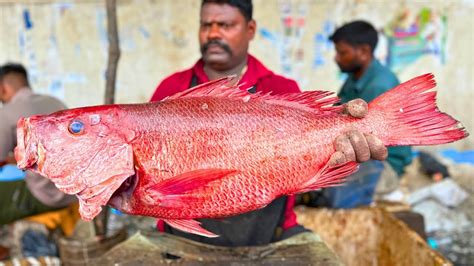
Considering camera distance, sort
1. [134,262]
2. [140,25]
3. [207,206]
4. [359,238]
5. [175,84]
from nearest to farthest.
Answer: [207,206] → [134,262] → [175,84] → [359,238] → [140,25]

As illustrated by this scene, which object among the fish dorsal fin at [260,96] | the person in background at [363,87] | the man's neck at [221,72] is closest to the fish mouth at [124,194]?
the fish dorsal fin at [260,96]

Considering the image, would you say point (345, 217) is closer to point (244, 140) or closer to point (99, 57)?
point (244, 140)

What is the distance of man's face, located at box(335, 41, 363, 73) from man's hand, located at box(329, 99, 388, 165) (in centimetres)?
321

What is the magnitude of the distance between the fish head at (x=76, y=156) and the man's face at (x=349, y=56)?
3.60 m

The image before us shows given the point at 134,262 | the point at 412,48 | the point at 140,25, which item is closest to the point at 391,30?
the point at 412,48

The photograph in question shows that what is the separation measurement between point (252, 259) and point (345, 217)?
4.27 ft

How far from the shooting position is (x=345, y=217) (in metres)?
3.50

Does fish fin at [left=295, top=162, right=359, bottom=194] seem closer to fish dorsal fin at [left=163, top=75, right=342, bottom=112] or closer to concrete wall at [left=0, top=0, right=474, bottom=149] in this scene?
fish dorsal fin at [left=163, top=75, right=342, bottom=112]

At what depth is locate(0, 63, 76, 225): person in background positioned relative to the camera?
4.03 m

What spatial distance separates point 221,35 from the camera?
2.53 m

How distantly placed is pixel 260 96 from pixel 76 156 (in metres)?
0.68

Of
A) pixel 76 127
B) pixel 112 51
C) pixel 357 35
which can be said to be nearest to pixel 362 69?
pixel 357 35

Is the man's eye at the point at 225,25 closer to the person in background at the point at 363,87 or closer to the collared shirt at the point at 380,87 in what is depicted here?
the person in background at the point at 363,87

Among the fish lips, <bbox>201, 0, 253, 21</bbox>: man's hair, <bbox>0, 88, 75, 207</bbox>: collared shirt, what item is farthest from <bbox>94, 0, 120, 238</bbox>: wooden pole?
the fish lips
